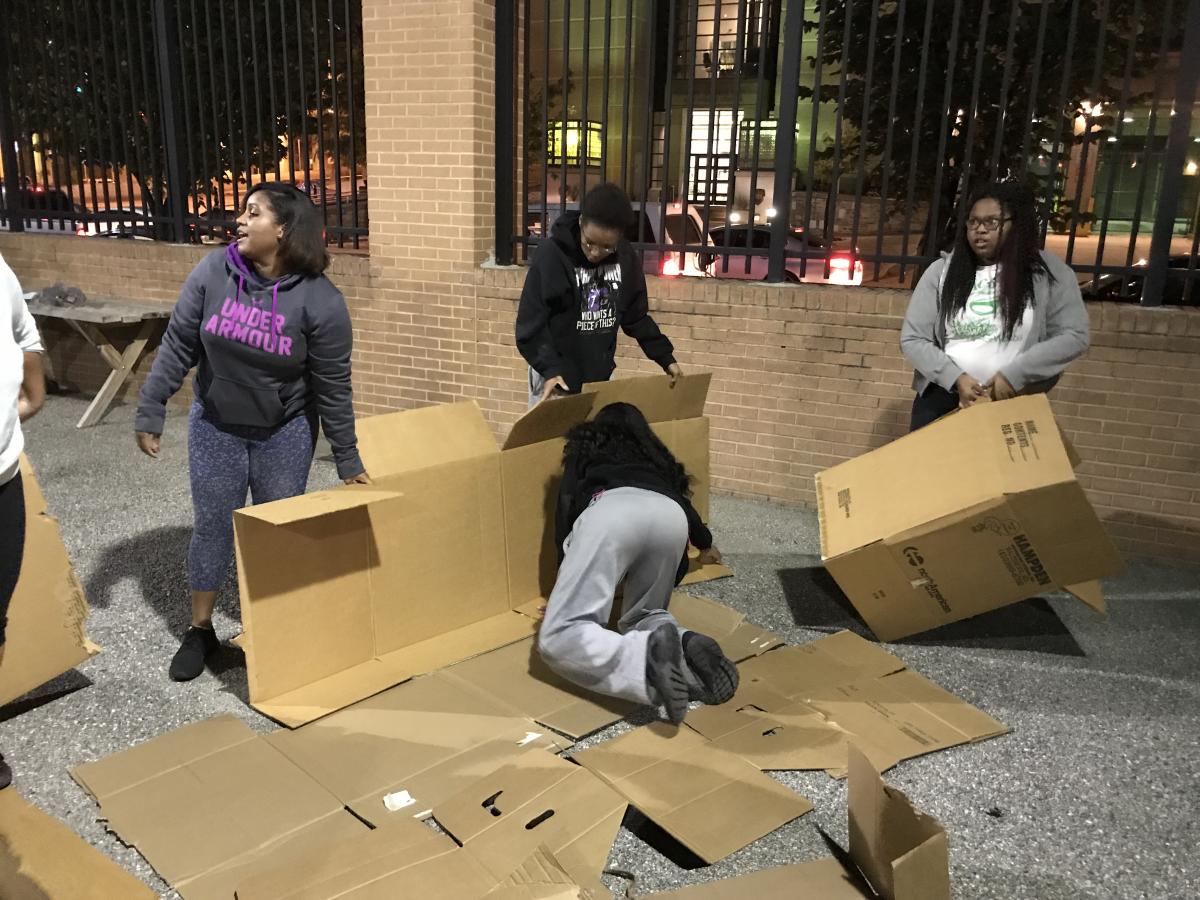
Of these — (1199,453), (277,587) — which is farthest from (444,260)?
(1199,453)


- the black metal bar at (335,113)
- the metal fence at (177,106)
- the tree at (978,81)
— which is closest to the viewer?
the tree at (978,81)

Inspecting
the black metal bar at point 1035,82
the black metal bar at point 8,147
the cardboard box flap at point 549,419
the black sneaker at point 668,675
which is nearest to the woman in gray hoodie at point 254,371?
Result: the cardboard box flap at point 549,419

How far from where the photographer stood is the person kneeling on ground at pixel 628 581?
278 centimetres

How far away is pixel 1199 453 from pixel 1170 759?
2.01m

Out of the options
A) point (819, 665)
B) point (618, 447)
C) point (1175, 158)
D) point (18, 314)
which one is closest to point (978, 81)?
point (1175, 158)

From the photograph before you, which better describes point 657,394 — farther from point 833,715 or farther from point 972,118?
point 972,118

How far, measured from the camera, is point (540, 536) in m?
3.64

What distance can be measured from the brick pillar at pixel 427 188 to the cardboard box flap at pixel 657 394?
2059 millimetres

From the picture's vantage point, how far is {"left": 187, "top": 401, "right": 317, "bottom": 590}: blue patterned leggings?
9.75ft

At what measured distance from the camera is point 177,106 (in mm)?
6820

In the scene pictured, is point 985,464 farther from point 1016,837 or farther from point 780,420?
point 780,420

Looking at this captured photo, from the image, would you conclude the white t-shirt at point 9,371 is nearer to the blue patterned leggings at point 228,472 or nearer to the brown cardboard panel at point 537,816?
the blue patterned leggings at point 228,472

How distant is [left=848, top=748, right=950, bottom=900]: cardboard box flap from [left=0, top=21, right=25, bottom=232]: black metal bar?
8.23 meters

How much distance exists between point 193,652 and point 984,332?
3060 millimetres
